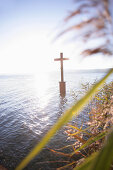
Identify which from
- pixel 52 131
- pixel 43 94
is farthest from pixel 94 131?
pixel 43 94

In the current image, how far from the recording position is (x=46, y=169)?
3975 millimetres

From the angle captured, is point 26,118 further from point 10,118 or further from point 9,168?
point 9,168

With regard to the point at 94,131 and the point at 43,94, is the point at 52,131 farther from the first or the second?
the point at 43,94

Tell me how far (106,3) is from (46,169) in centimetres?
496

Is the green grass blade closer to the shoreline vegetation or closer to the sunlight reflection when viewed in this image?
the shoreline vegetation

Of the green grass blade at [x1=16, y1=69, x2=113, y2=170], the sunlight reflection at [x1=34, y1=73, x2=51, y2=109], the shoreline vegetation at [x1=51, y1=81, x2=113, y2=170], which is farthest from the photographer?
the sunlight reflection at [x1=34, y1=73, x2=51, y2=109]

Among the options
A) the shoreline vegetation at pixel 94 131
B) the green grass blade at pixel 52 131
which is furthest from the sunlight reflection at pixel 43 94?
the green grass blade at pixel 52 131

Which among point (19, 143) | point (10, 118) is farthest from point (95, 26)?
point (10, 118)

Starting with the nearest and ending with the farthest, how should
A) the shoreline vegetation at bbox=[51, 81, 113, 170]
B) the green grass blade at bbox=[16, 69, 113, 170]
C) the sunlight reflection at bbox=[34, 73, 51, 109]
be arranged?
the green grass blade at bbox=[16, 69, 113, 170] → the shoreline vegetation at bbox=[51, 81, 113, 170] → the sunlight reflection at bbox=[34, 73, 51, 109]

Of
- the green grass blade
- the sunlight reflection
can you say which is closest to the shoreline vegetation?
the green grass blade

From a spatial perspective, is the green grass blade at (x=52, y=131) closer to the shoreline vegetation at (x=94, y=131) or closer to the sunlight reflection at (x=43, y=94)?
the shoreline vegetation at (x=94, y=131)

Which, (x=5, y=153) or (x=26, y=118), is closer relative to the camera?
(x=5, y=153)

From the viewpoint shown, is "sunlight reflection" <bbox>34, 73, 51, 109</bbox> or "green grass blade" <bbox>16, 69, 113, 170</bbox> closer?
"green grass blade" <bbox>16, 69, 113, 170</bbox>

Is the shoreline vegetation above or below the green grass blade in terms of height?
below
